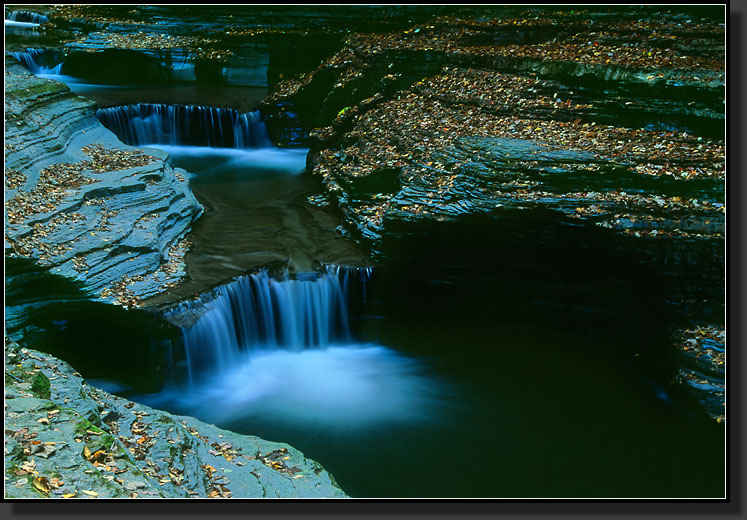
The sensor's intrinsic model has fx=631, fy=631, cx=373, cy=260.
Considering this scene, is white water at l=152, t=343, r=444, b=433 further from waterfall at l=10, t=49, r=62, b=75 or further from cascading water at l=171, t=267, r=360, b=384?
waterfall at l=10, t=49, r=62, b=75

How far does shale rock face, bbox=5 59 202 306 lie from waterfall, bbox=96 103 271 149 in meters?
2.01

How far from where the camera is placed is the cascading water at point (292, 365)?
709 cm

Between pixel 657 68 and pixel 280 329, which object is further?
pixel 657 68

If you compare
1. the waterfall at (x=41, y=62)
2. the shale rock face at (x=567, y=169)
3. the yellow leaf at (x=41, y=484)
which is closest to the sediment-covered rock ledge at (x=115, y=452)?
the yellow leaf at (x=41, y=484)

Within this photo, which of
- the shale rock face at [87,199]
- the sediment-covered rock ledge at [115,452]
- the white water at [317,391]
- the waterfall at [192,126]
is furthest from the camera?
the waterfall at [192,126]

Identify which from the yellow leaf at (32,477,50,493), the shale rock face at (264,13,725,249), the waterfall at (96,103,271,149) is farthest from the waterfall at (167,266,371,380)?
the waterfall at (96,103,271,149)

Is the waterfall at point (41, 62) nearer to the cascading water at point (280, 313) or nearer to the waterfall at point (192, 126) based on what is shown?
the waterfall at point (192, 126)

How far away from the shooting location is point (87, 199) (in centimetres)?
830

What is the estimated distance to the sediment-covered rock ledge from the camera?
3979mm

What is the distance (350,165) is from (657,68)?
15.9 ft

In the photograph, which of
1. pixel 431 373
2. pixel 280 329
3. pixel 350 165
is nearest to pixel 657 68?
pixel 350 165

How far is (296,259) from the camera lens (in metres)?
8.55

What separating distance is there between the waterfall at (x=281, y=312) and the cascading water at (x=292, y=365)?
13mm

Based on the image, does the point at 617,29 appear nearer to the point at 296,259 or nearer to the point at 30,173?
the point at 296,259
